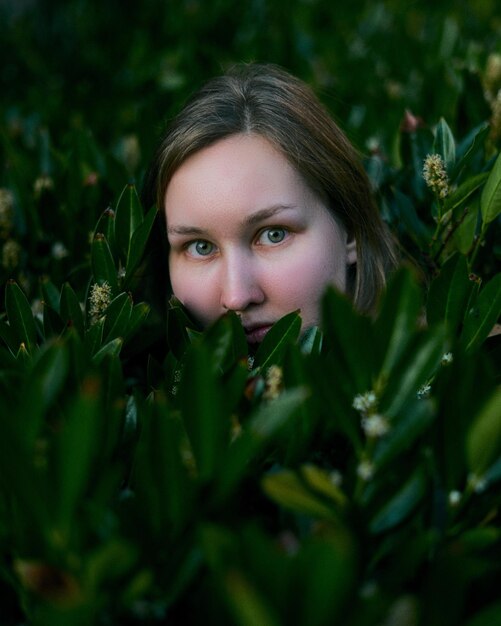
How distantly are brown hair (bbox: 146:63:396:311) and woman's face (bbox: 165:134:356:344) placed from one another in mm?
36

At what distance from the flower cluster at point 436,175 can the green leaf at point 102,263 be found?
0.71 metres

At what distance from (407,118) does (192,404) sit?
1.44m

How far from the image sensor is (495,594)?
963mm

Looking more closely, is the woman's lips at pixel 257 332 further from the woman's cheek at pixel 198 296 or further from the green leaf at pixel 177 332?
the green leaf at pixel 177 332

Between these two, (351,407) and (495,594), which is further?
(351,407)

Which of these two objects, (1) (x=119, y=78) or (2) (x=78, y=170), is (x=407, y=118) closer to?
(2) (x=78, y=170)

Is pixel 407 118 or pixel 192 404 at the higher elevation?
pixel 407 118

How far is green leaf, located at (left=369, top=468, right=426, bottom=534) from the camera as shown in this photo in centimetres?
97

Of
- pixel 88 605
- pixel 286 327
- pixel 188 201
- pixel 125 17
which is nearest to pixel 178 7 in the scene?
pixel 125 17

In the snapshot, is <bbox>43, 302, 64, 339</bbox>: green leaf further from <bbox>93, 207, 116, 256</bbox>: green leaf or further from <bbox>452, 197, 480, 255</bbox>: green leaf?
<bbox>452, 197, 480, 255</bbox>: green leaf

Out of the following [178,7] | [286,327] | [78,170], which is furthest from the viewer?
[178,7]

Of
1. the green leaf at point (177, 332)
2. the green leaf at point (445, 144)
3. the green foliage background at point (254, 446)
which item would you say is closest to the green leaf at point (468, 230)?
the green foliage background at point (254, 446)

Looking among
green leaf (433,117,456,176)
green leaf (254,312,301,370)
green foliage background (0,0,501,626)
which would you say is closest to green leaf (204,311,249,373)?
green foliage background (0,0,501,626)

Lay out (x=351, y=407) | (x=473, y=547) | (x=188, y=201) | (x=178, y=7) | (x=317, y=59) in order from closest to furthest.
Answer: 1. (x=473, y=547)
2. (x=351, y=407)
3. (x=188, y=201)
4. (x=317, y=59)
5. (x=178, y=7)
